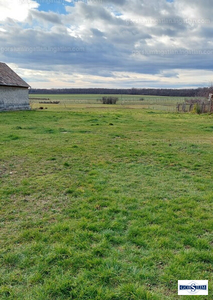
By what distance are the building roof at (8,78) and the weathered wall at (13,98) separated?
0.45 m

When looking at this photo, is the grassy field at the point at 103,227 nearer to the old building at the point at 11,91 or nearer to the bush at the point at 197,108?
the old building at the point at 11,91

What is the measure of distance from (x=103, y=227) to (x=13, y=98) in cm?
2191

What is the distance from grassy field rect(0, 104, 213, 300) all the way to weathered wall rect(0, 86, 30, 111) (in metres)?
16.7

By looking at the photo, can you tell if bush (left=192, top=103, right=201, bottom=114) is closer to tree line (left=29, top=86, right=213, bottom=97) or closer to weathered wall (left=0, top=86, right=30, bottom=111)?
weathered wall (left=0, top=86, right=30, bottom=111)

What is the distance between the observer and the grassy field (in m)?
2.09

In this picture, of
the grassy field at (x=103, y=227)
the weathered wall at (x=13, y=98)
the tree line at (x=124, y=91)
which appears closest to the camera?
the grassy field at (x=103, y=227)

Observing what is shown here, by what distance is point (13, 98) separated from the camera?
21.7 metres

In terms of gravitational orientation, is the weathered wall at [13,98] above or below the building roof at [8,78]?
below

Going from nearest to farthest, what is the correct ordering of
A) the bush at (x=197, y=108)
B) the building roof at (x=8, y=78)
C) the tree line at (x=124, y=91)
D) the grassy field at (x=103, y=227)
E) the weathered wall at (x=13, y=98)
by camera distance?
the grassy field at (x=103, y=227), the weathered wall at (x=13, y=98), the building roof at (x=8, y=78), the bush at (x=197, y=108), the tree line at (x=124, y=91)

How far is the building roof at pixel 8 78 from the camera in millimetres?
20753

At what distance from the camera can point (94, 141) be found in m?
8.63

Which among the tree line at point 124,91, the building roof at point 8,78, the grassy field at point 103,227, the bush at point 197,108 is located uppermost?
the tree line at point 124,91

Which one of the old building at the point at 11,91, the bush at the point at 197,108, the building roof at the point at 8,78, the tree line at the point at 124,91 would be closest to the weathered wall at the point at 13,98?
the old building at the point at 11,91

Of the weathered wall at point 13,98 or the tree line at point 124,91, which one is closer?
the weathered wall at point 13,98
